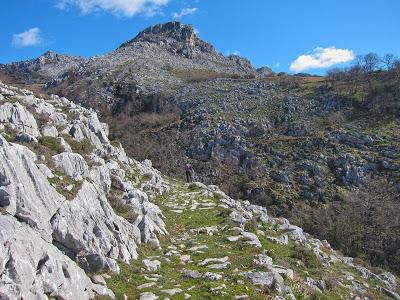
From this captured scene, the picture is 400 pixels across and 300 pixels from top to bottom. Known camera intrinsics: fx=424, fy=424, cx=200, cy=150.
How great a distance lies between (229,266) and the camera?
56.9ft

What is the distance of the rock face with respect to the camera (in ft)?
35.6

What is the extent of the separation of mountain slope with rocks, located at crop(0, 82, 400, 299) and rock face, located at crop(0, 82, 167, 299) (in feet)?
0.11

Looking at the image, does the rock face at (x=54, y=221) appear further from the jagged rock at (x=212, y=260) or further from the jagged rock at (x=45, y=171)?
the jagged rock at (x=212, y=260)

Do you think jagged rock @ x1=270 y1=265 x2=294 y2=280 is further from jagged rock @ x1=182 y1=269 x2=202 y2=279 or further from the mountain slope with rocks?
jagged rock @ x1=182 y1=269 x2=202 y2=279

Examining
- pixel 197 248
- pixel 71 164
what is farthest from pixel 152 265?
pixel 71 164

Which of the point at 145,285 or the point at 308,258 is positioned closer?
the point at 145,285

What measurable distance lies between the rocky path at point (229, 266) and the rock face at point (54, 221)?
3.56ft

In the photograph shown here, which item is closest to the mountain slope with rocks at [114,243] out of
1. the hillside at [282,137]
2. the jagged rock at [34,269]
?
the jagged rock at [34,269]

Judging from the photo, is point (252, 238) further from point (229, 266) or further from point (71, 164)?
point (71, 164)

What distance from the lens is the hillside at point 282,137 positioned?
212 feet

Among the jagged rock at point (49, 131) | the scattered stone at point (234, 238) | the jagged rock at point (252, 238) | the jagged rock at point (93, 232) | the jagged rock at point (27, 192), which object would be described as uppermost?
the jagged rock at point (49, 131)

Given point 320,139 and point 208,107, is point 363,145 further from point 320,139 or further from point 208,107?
point 208,107

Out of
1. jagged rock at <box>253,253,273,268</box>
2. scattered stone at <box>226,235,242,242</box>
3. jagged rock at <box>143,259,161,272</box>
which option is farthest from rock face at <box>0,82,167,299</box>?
jagged rock at <box>253,253,273,268</box>

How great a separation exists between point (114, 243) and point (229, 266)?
189 inches
